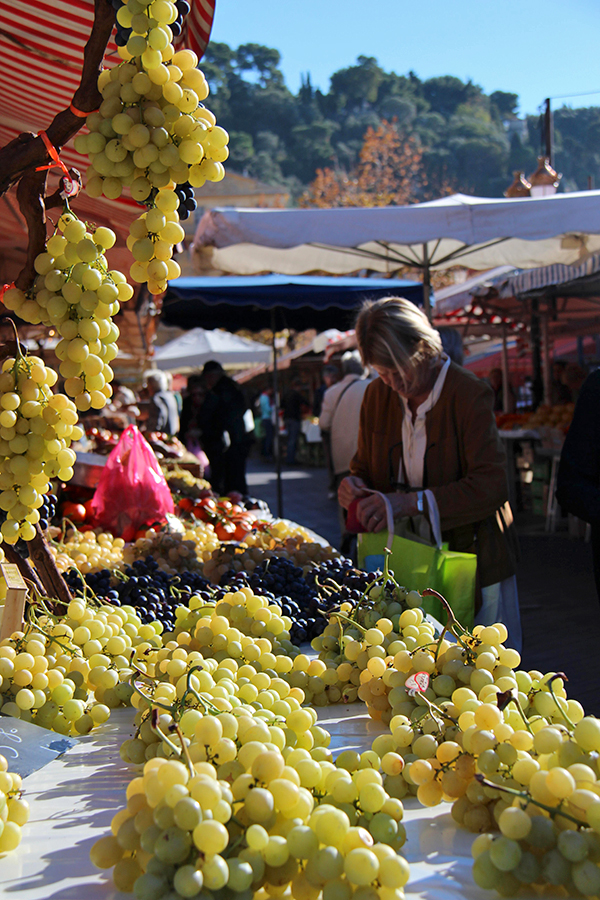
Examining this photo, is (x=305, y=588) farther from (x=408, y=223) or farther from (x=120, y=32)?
(x=408, y=223)

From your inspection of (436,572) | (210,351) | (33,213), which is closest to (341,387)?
(436,572)

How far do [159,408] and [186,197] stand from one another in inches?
293

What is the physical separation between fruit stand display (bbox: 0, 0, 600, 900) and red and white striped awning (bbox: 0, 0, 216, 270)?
1350 mm

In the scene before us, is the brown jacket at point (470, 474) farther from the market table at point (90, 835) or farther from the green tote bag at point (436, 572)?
the market table at point (90, 835)

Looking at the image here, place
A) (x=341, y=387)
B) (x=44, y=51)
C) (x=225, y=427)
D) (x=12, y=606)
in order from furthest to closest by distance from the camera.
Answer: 1. (x=225, y=427)
2. (x=341, y=387)
3. (x=44, y=51)
4. (x=12, y=606)

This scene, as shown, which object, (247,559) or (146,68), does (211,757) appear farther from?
(247,559)

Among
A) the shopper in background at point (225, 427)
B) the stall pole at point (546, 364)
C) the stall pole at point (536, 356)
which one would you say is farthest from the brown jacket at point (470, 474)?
the stall pole at point (536, 356)

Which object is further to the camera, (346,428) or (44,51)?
(346,428)

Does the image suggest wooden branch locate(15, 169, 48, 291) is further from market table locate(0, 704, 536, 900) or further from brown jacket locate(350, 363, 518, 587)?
brown jacket locate(350, 363, 518, 587)

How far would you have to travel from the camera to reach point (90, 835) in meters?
1.05

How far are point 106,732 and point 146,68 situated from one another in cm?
120

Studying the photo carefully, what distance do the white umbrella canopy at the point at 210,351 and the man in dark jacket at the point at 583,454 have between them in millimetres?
11933

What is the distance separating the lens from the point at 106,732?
145 cm

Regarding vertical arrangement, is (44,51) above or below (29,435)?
above
